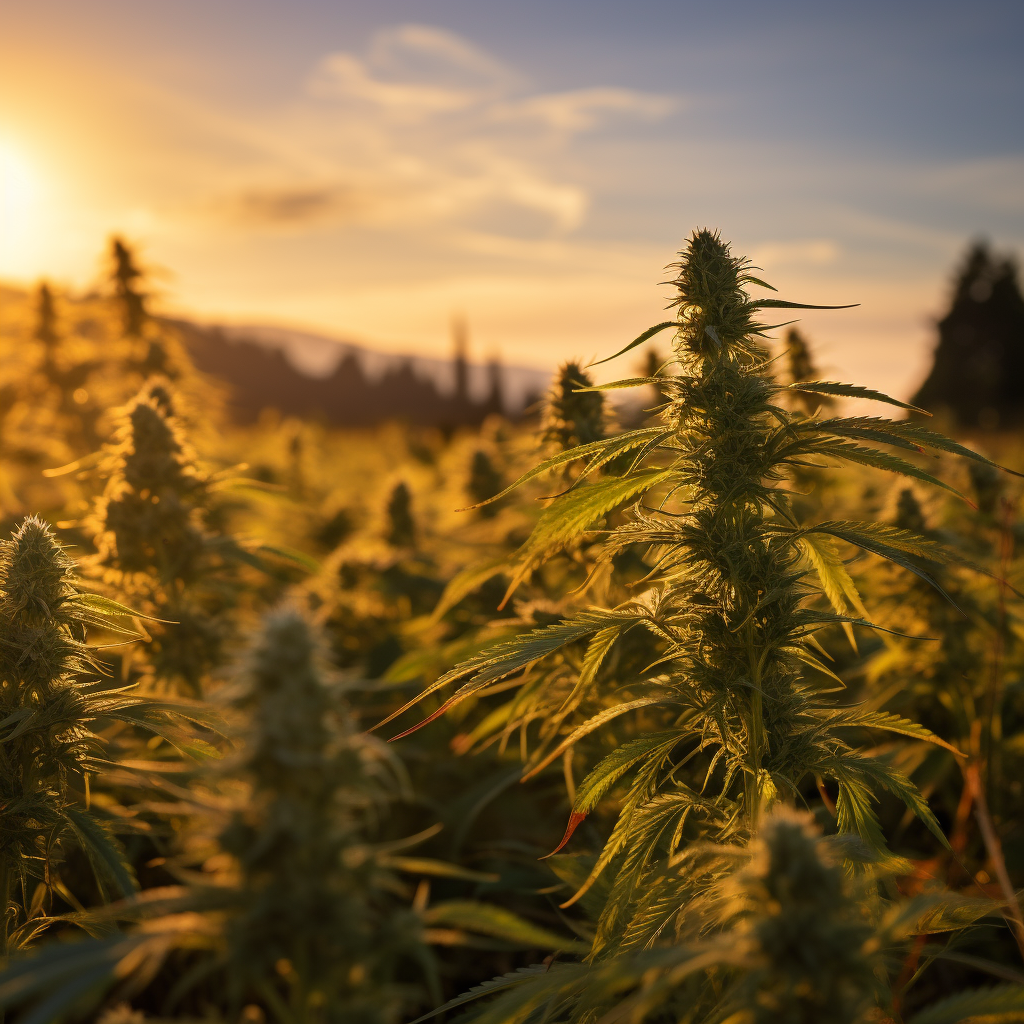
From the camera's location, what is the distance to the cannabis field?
1009 millimetres

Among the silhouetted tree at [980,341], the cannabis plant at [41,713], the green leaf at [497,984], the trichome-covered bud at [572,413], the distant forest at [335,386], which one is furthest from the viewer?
the distant forest at [335,386]

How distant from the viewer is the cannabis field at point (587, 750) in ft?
3.31

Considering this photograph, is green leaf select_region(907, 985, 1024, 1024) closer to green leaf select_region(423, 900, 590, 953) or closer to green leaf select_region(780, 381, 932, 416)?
green leaf select_region(423, 900, 590, 953)

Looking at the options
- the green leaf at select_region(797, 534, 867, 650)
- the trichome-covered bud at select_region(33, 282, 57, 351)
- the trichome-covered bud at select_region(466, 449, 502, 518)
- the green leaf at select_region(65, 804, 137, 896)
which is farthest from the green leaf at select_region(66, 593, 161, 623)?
the trichome-covered bud at select_region(33, 282, 57, 351)

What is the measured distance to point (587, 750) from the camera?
8.71 feet

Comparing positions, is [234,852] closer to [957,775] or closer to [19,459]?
[957,775]

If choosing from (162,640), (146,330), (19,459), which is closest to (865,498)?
(162,640)

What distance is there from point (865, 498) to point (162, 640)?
4.02 meters

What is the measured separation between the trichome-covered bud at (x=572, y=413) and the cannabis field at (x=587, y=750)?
0.04ft

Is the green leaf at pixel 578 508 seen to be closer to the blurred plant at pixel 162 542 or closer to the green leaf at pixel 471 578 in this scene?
the green leaf at pixel 471 578

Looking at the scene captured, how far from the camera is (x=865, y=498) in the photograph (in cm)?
475

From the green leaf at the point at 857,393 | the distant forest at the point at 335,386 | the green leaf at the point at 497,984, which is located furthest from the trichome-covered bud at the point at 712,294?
the distant forest at the point at 335,386

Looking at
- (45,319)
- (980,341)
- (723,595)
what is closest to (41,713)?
(723,595)

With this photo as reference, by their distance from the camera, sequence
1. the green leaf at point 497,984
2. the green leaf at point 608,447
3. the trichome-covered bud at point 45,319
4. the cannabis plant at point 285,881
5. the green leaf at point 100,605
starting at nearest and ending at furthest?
1. the cannabis plant at point 285,881
2. the green leaf at point 497,984
3. the green leaf at point 608,447
4. the green leaf at point 100,605
5. the trichome-covered bud at point 45,319
